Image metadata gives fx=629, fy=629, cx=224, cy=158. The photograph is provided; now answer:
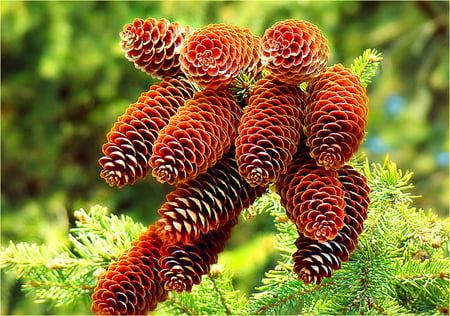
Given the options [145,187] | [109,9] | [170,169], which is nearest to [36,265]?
[170,169]

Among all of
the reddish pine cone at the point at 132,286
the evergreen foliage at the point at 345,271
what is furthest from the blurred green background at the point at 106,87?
the reddish pine cone at the point at 132,286

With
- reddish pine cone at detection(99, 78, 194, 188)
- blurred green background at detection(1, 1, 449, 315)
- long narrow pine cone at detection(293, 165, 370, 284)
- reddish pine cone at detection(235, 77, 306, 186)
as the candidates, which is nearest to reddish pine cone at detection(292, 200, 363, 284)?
long narrow pine cone at detection(293, 165, 370, 284)

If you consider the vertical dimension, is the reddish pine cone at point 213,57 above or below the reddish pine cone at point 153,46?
below

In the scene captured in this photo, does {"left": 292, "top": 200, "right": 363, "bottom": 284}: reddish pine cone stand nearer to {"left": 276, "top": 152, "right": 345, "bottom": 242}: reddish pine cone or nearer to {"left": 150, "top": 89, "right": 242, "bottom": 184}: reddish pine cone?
{"left": 276, "top": 152, "right": 345, "bottom": 242}: reddish pine cone

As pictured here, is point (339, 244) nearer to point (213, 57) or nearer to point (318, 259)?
point (318, 259)

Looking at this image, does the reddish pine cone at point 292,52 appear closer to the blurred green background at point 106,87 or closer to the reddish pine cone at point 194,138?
the reddish pine cone at point 194,138
